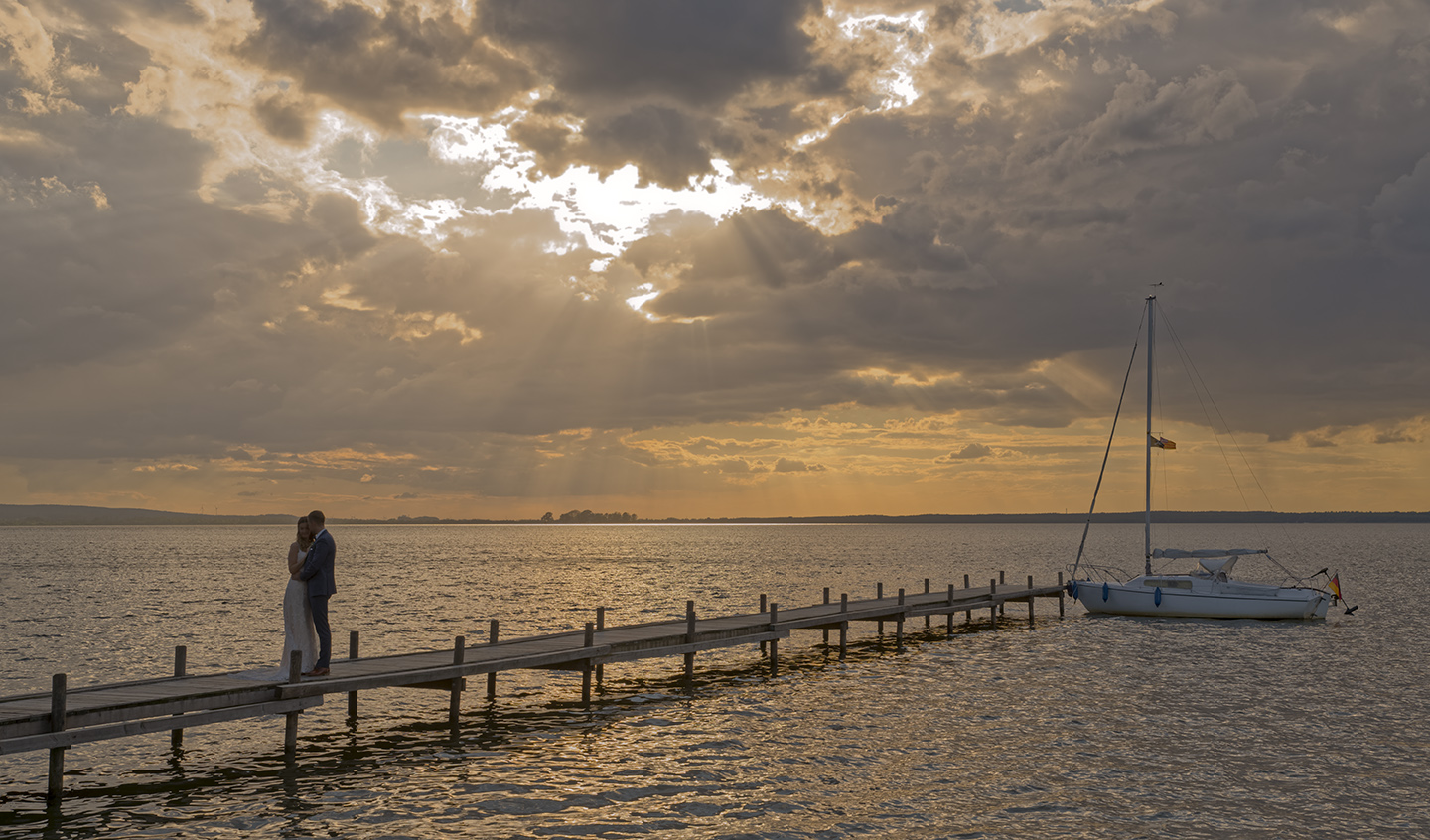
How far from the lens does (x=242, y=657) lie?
1355 inches

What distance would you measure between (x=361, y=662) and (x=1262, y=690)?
75.9 feet

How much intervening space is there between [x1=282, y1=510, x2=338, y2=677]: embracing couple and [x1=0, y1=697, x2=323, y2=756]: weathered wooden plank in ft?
2.73

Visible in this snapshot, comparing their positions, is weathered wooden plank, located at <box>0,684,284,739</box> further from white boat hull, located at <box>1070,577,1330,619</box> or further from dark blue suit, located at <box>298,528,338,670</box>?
white boat hull, located at <box>1070,577,1330,619</box>

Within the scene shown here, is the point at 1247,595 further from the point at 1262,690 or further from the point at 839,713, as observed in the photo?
the point at 839,713

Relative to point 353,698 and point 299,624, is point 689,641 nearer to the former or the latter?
point 353,698

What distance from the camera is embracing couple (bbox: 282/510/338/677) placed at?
16.5m

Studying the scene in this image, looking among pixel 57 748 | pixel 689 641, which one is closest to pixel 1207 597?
pixel 689 641

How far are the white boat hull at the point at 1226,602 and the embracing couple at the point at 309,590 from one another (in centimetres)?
3945

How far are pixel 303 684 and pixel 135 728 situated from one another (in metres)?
2.81

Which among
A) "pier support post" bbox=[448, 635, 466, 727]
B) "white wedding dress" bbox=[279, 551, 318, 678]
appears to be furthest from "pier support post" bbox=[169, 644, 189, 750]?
"pier support post" bbox=[448, 635, 466, 727]

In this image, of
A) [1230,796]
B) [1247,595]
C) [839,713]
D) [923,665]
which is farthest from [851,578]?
[1230,796]

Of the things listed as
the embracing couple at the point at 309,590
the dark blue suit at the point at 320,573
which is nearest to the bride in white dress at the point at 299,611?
the embracing couple at the point at 309,590

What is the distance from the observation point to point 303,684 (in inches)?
675

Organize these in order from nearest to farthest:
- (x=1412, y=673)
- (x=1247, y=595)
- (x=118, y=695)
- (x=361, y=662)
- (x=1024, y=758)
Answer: (x=118, y=695) → (x=1024, y=758) → (x=361, y=662) → (x=1412, y=673) → (x=1247, y=595)
